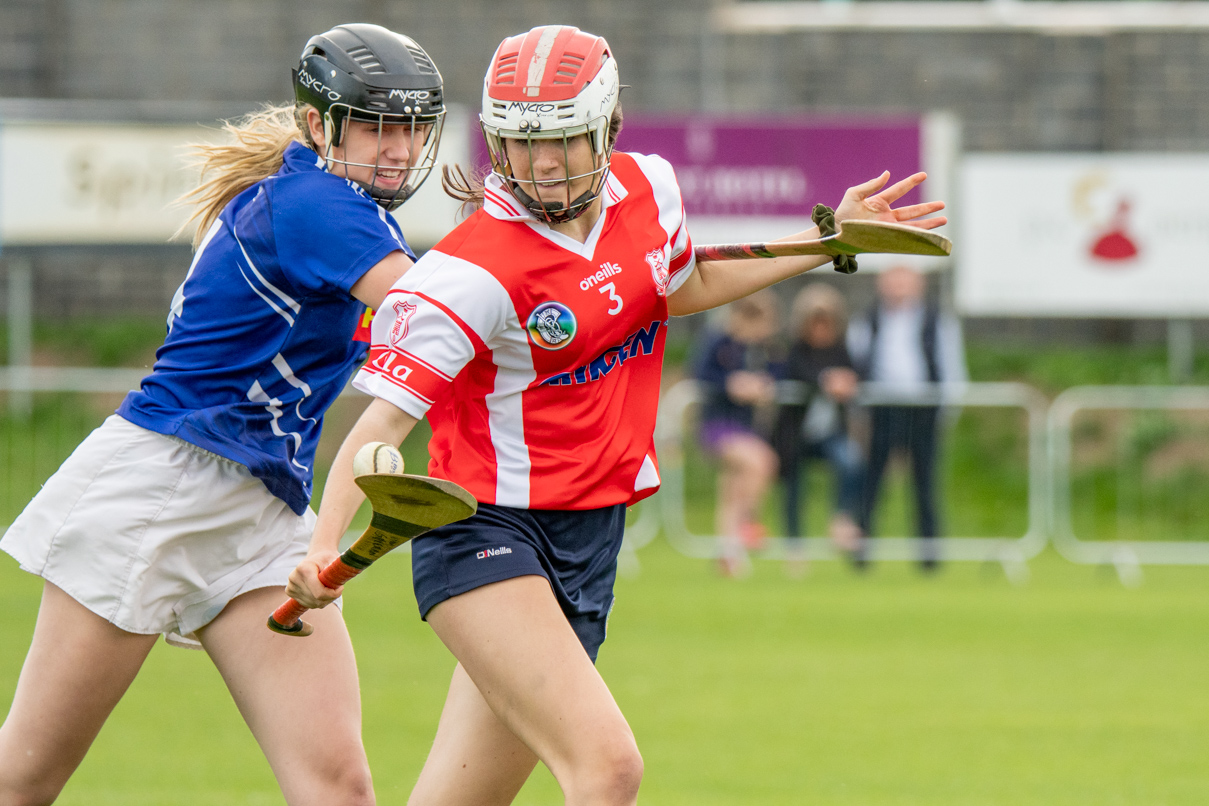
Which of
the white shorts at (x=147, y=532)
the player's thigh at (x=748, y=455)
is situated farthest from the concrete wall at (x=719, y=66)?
the white shorts at (x=147, y=532)

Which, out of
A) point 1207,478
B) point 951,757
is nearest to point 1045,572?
point 1207,478

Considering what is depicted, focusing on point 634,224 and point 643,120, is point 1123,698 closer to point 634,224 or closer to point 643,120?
point 634,224

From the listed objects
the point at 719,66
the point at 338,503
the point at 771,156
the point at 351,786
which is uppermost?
the point at 719,66

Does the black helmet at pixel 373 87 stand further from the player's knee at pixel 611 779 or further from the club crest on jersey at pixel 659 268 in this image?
the player's knee at pixel 611 779

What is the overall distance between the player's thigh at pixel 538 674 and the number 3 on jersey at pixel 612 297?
1.96ft

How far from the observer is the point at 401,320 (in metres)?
3.48

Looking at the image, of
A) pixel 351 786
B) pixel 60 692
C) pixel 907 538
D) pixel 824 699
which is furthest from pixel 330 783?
pixel 907 538

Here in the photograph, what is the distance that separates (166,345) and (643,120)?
1073 cm

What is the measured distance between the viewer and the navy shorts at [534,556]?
3.59 metres

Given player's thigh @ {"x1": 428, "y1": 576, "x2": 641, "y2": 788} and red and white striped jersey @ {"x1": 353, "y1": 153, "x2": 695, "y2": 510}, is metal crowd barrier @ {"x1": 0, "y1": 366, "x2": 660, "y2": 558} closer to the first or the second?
red and white striped jersey @ {"x1": 353, "y1": 153, "x2": 695, "y2": 510}

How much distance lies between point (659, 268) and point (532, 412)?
1.45 ft

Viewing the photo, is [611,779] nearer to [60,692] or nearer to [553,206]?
[553,206]

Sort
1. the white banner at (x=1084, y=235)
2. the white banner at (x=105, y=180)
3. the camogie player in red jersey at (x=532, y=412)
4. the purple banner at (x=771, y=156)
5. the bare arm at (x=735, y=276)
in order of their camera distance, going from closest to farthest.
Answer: the camogie player in red jersey at (x=532, y=412) → the bare arm at (x=735, y=276) → the white banner at (x=105, y=180) → the purple banner at (x=771, y=156) → the white banner at (x=1084, y=235)

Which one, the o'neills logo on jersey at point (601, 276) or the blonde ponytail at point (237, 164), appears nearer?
the o'neills logo on jersey at point (601, 276)
